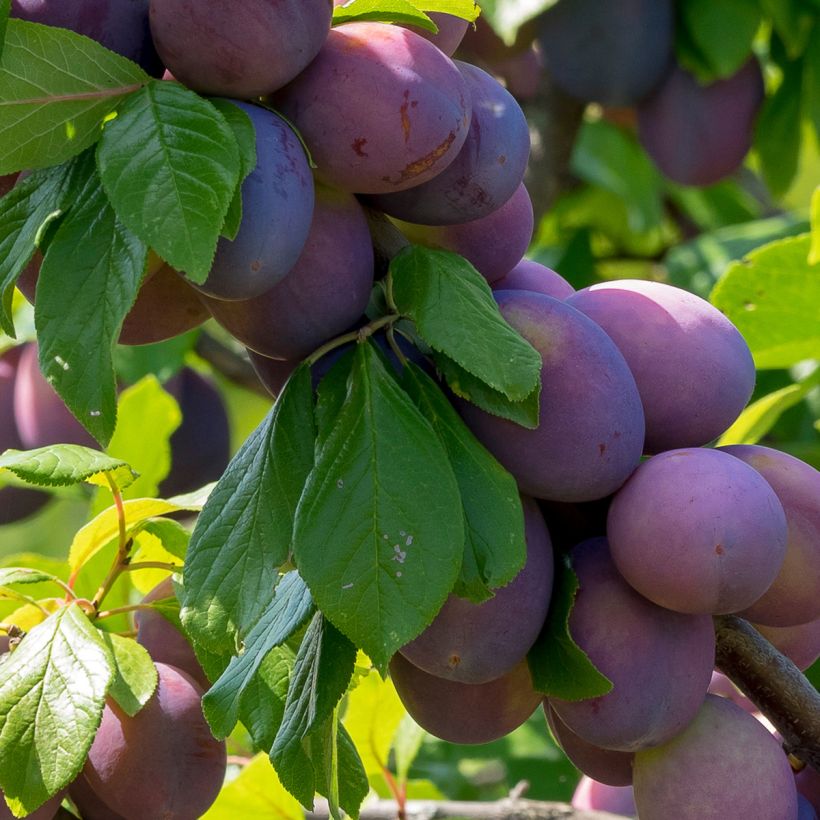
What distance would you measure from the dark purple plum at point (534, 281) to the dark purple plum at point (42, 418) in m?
0.95

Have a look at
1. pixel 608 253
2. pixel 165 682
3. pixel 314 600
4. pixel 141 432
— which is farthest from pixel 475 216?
pixel 608 253

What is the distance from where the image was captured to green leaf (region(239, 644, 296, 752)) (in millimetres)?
685

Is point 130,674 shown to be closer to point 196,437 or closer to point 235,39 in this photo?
point 235,39

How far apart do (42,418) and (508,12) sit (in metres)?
0.75

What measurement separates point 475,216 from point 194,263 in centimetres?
17

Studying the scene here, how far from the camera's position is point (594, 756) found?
68cm

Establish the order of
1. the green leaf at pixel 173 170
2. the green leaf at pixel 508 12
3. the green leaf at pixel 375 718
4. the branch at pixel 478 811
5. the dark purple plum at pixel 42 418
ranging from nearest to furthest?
the green leaf at pixel 173 170 < the branch at pixel 478 811 < the green leaf at pixel 375 718 < the green leaf at pixel 508 12 < the dark purple plum at pixel 42 418

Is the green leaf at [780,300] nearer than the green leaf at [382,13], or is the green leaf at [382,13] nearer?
the green leaf at [382,13]

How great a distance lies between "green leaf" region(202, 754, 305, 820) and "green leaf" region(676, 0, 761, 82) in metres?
1.09

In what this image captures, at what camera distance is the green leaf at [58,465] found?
2.20ft

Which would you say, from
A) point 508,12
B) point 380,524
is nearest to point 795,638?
point 380,524

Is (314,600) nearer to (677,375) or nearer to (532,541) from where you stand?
(532,541)

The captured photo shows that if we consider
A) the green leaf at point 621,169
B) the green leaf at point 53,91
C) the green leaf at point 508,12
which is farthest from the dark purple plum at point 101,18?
the green leaf at point 621,169

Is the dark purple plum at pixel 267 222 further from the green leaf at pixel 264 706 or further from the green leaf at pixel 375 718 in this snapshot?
the green leaf at pixel 375 718
